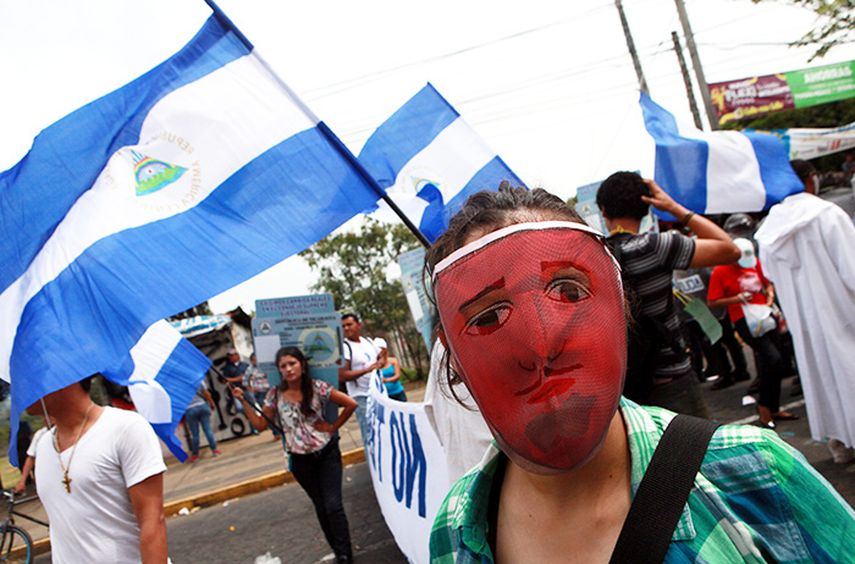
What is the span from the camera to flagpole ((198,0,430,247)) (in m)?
3.37

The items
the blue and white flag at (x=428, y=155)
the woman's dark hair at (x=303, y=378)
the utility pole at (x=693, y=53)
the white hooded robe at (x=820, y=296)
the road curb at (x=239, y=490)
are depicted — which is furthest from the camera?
the utility pole at (x=693, y=53)

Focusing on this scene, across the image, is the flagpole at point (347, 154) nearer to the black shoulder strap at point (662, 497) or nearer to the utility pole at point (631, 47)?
the black shoulder strap at point (662, 497)

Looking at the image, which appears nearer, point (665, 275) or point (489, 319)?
point (489, 319)

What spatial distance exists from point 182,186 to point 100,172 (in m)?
0.44

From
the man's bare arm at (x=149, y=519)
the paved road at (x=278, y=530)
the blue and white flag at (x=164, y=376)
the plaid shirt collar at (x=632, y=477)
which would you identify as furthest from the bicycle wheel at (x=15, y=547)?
the plaid shirt collar at (x=632, y=477)

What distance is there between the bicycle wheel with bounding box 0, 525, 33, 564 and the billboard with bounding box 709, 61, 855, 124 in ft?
79.3

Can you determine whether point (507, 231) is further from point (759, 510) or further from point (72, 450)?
point (72, 450)

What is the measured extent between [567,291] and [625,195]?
2068 mm

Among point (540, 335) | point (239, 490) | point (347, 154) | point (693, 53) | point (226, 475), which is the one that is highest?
point (693, 53)

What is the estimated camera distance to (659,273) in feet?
9.16

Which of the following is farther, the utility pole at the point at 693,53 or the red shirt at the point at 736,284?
the utility pole at the point at 693,53

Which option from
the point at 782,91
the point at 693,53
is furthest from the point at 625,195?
the point at 782,91

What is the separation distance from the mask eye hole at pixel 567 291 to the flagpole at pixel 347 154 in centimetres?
229

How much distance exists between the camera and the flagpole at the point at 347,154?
11.0ft
